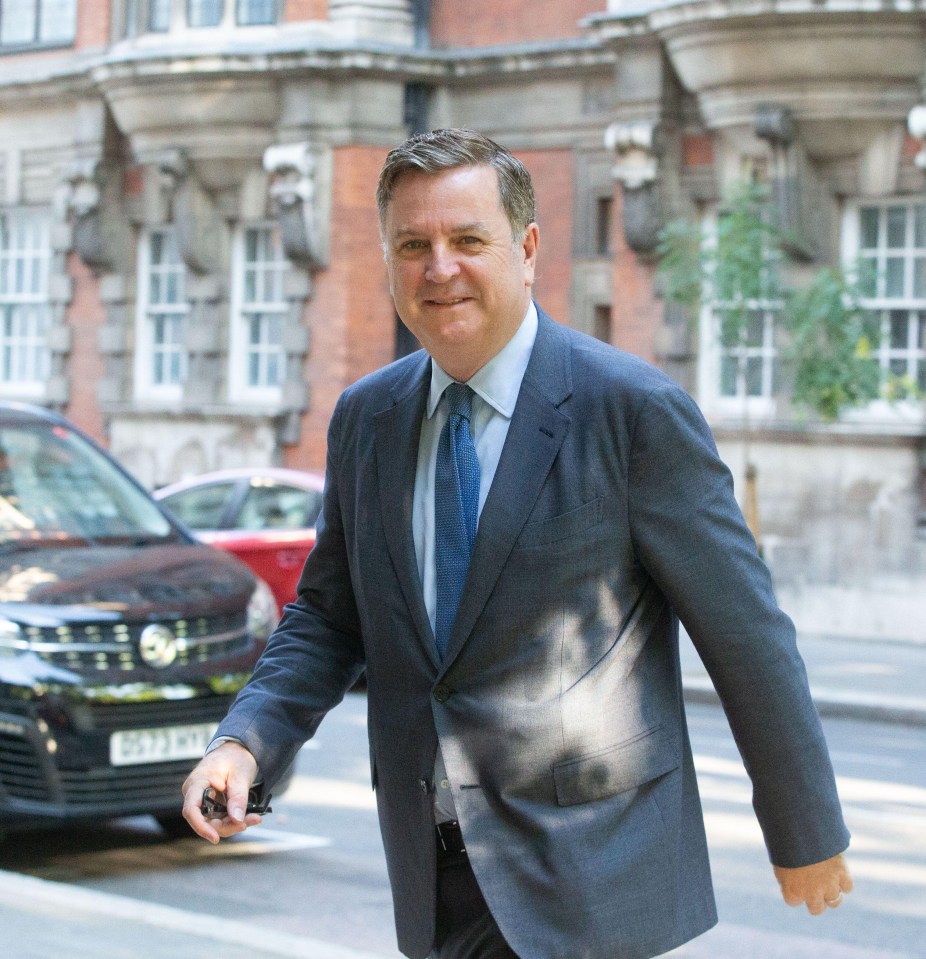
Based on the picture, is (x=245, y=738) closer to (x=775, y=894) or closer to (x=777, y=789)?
(x=777, y=789)

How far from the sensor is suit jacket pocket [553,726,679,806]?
2.98 m

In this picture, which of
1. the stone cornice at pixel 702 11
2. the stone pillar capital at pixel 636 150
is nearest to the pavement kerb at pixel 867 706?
the stone cornice at pixel 702 11

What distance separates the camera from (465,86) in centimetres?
2162

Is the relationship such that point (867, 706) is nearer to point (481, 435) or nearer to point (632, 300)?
point (632, 300)

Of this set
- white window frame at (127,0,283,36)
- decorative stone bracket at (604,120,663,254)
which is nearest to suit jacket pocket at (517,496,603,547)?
decorative stone bracket at (604,120,663,254)

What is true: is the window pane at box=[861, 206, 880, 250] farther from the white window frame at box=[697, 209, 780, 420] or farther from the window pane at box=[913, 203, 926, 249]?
the white window frame at box=[697, 209, 780, 420]

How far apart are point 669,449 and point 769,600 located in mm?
307

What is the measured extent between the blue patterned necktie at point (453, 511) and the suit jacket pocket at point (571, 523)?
0.45 ft

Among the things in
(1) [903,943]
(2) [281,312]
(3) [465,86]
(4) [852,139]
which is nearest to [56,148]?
(2) [281,312]

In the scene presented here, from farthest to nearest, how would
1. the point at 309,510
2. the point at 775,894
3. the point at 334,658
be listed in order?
the point at 309,510 < the point at 775,894 < the point at 334,658

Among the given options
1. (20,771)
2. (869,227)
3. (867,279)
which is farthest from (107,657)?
(869,227)

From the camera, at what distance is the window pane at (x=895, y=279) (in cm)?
1805

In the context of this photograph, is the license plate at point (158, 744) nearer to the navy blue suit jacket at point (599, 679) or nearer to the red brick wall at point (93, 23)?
the navy blue suit jacket at point (599, 679)

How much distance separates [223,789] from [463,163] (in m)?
1.11
